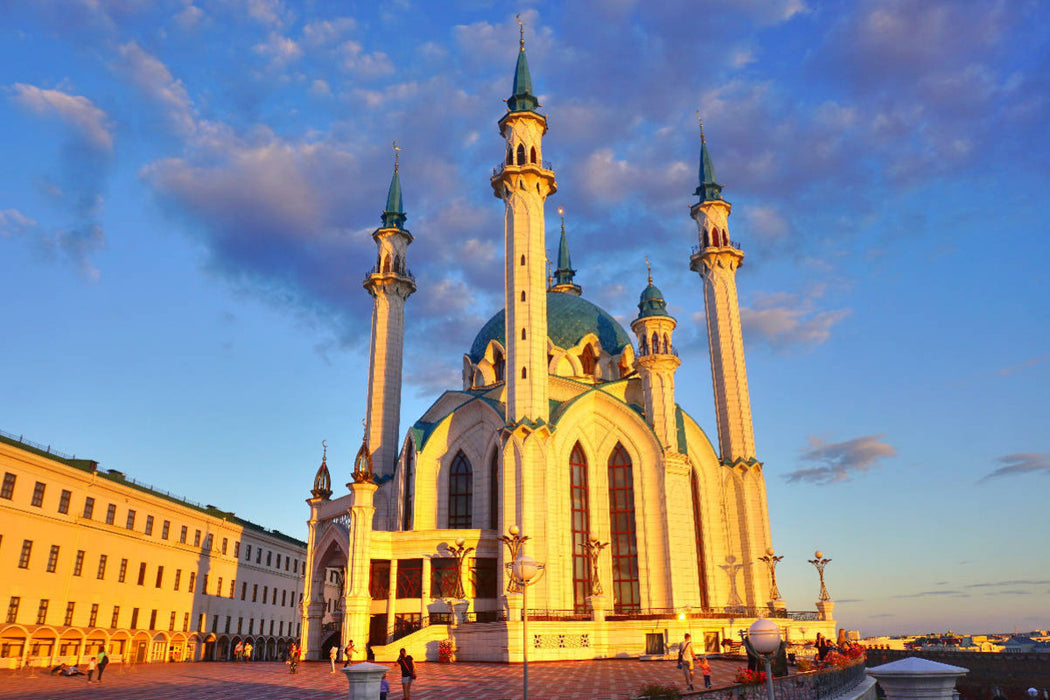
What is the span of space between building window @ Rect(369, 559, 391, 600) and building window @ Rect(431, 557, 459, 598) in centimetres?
253

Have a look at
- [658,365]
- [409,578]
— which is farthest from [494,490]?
[658,365]

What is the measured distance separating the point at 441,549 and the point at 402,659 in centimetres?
2351

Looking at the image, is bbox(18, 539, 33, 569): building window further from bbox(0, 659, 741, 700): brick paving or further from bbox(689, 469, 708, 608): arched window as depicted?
bbox(689, 469, 708, 608): arched window

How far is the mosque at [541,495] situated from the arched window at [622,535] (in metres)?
0.12

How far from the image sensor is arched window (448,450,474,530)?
156 ft

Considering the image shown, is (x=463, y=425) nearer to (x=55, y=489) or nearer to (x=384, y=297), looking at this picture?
(x=384, y=297)

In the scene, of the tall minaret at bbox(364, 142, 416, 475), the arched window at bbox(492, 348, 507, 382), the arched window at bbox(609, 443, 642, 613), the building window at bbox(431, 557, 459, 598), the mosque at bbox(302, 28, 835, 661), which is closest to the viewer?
the mosque at bbox(302, 28, 835, 661)

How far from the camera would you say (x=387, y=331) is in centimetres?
5356

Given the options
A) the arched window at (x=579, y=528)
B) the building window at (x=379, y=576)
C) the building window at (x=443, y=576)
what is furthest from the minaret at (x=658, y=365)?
the building window at (x=379, y=576)

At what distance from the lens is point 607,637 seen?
37188mm

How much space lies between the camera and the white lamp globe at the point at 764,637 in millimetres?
11555

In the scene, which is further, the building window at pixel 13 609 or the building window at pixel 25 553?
the building window at pixel 25 553

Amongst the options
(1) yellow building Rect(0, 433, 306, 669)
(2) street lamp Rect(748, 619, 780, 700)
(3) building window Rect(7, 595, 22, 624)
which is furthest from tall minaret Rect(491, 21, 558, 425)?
(2) street lamp Rect(748, 619, 780, 700)

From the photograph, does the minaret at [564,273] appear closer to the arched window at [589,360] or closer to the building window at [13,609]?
the arched window at [589,360]
